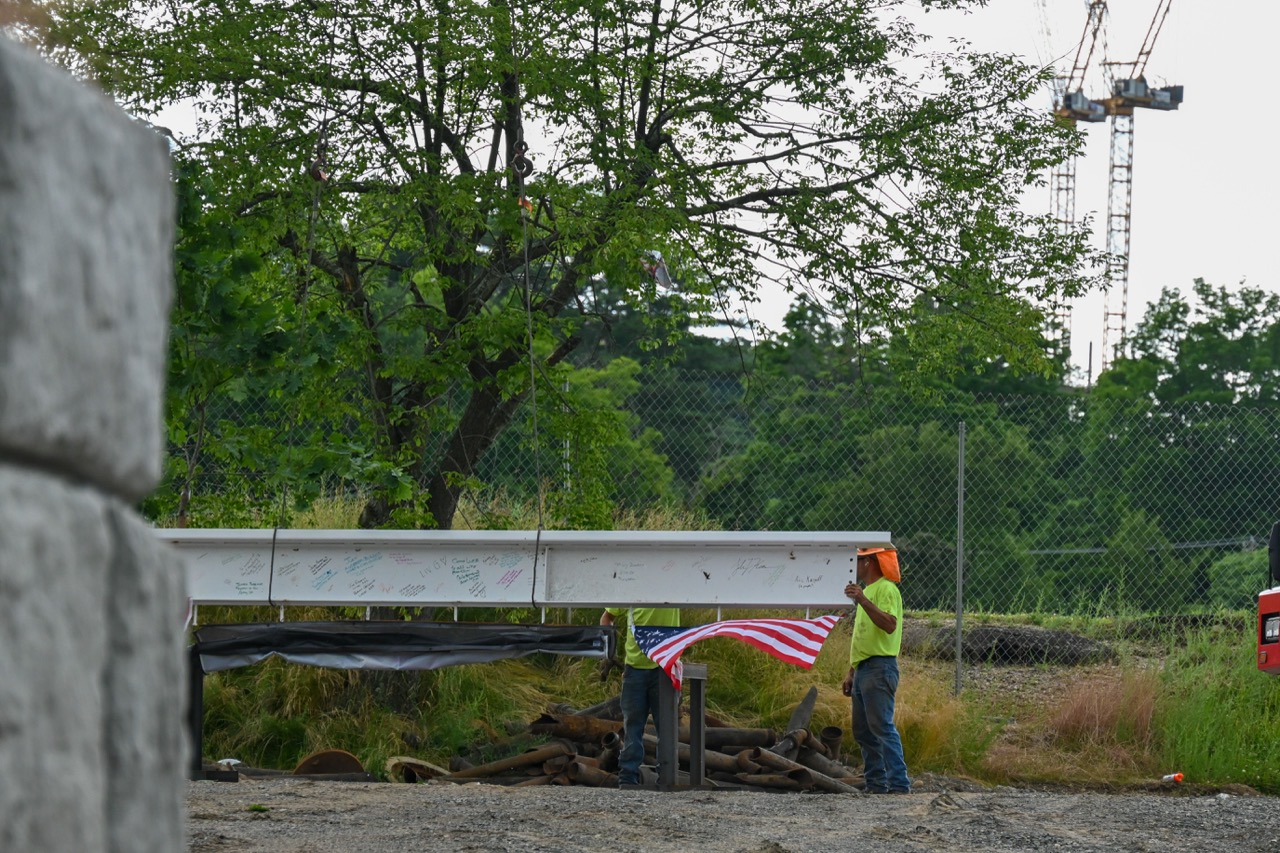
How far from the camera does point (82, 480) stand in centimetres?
145

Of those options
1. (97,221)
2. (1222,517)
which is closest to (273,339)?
(97,221)

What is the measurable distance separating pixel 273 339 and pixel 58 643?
18.9 ft

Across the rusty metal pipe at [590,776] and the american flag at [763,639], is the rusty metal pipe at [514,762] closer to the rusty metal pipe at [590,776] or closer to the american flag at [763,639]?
the rusty metal pipe at [590,776]

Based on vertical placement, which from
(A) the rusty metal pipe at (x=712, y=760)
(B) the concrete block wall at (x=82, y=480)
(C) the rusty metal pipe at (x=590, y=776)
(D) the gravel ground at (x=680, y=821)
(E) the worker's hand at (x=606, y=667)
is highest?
(B) the concrete block wall at (x=82, y=480)

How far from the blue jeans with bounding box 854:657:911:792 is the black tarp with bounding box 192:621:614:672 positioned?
7.88 feet

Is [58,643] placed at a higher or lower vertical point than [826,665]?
higher

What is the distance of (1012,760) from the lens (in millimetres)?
11977

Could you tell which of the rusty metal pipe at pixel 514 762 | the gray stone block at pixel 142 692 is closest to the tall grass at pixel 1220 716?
the rusty metal pipe at pixel 514 762

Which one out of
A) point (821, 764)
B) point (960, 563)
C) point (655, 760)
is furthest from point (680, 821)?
point (960, 563)

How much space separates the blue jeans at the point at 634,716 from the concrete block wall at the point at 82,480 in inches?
346

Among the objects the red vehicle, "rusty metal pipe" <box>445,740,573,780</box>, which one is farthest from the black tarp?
the red vehicle

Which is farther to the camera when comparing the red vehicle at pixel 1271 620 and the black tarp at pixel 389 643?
the red vehicle at pixel 1271 620

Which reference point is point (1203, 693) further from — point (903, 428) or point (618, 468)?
point (618, 468)

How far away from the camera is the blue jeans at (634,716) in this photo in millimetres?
10242
